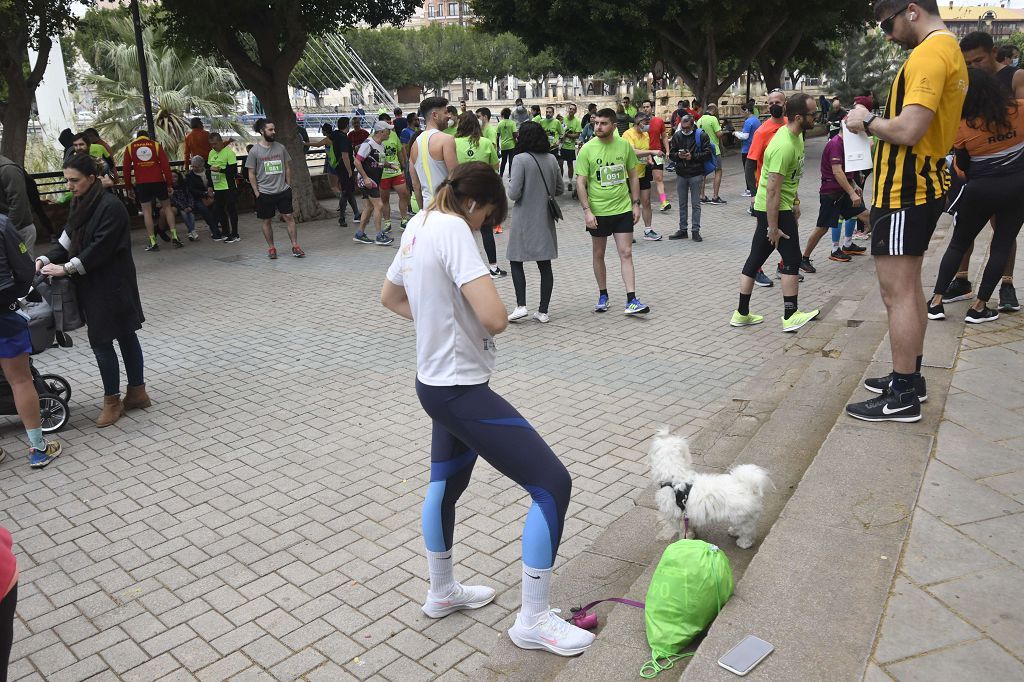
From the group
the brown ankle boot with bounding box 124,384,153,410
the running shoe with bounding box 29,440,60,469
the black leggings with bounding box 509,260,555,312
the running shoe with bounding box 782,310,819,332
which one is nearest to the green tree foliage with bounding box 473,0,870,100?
the black leggings with bounding box 509,260,555,312

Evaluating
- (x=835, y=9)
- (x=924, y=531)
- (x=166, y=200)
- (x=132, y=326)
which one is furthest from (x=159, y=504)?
(x=835, y=9)

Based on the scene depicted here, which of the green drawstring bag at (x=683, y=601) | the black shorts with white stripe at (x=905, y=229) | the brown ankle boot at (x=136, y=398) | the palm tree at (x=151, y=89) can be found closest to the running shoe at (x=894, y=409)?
the black shorts with white stripe at (x=905, y=229)

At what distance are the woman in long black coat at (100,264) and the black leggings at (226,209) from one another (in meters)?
8.45

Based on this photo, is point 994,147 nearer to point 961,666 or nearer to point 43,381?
point 961,666

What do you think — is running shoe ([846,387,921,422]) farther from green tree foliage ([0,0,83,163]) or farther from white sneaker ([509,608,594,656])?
green tree foliage ([0,0,83,163])

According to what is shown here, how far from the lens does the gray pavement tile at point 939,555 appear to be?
2.97m

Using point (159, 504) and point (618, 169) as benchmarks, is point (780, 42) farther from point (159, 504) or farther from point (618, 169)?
point (159, 504)

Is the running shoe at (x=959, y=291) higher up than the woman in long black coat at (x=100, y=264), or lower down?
lower down

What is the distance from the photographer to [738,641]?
2711 millimetres

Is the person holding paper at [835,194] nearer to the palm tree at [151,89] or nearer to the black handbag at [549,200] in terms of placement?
the black handbag at [549,200]

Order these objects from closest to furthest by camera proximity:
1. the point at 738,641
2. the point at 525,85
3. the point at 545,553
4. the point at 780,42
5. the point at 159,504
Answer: the point at 738,641 → the point at 545,553 → the point at 159,504 → the point at 780,42 → the point at 525,85

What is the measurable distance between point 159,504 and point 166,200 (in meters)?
10.1

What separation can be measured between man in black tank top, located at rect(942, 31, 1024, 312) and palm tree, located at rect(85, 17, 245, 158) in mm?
26157

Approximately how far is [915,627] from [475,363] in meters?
1.70
